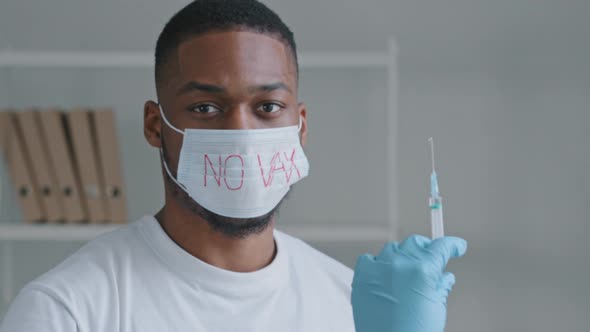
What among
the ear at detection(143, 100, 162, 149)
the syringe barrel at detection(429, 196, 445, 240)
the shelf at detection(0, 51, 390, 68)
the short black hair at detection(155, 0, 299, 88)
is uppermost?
the short black hair at detection(155, 0, 299, 88)

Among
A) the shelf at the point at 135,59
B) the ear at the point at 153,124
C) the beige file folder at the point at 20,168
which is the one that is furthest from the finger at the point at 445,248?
the beige file folder at the point at 20,168

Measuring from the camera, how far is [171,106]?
1.23m

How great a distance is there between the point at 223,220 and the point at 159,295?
0.17 m

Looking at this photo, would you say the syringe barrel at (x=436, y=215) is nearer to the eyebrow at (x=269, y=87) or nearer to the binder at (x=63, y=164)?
the eyebrow at (x=269, y=87)

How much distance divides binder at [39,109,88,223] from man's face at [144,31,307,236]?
3.13 feet

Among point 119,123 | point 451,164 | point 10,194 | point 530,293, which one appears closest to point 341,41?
point 451,164

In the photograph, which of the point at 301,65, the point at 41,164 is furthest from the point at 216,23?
the point at 41,164

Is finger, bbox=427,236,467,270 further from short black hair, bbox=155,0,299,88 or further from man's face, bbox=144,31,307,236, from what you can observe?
short black hair, bbox=155,0,299,88

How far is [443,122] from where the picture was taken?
2361 mm

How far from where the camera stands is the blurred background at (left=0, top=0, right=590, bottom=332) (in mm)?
2363

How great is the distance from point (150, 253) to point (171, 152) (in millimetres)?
184

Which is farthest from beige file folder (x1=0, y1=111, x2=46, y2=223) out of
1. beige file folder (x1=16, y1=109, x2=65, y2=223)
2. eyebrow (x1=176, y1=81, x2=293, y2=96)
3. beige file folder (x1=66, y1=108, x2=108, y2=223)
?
eyebrow (x1=176, y1=81, x2=293, y2=96)

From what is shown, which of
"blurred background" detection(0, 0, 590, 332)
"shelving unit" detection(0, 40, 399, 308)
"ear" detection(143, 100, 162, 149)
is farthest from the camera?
"blurred background" detection(0, 0, 590, 332)

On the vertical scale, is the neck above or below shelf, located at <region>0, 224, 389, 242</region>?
above
